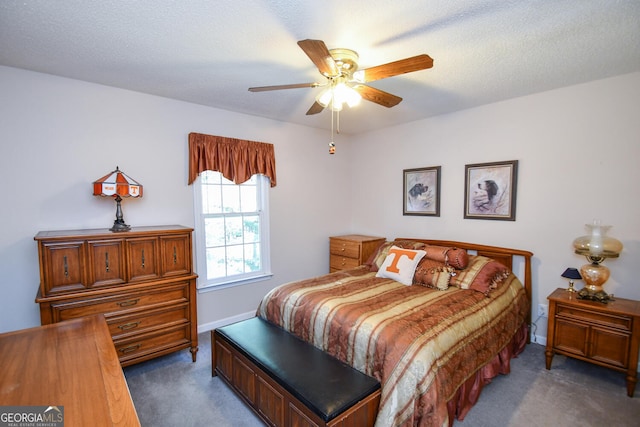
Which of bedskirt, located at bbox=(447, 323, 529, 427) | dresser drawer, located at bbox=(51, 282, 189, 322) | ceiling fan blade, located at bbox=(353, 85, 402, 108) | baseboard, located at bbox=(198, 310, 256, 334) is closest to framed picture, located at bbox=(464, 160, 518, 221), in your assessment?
bedskirt, located at bbox=(447, 323, 529, 427)

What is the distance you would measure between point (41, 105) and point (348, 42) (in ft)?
8.44

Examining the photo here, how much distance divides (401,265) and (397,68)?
192 centimetres

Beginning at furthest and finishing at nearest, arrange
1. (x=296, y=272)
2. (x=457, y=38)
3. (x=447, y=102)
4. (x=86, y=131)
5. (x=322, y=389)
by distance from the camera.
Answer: (x=296, y=272), (x=447, y=102), (x=86, y=131), (x=457, y=38), (x=322, y=389)

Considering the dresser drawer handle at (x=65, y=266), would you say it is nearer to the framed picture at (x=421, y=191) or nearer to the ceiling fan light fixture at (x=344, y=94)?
the ceiling fan light fixture at (x=344, y=94)

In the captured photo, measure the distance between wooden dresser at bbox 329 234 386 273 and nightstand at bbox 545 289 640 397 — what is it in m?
2.06

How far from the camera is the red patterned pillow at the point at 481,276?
2682 mm

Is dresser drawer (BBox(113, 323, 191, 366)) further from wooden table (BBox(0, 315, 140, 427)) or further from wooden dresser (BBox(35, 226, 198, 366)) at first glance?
wooden table (BBox(0, 315, 140, 427))

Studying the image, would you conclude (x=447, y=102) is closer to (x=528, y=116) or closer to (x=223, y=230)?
(x=528, y=116)

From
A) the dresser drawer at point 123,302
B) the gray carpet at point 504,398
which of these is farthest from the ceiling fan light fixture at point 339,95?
the gray carpet at point 504,398

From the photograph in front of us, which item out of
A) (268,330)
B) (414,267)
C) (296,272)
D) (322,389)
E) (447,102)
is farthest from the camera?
(296,272)

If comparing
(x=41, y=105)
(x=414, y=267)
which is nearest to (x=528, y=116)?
(x=414, y=267)

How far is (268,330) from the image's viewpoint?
7.92ft

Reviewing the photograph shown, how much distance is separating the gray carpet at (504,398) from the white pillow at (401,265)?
108 centimetres

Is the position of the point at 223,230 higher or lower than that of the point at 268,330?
higher
